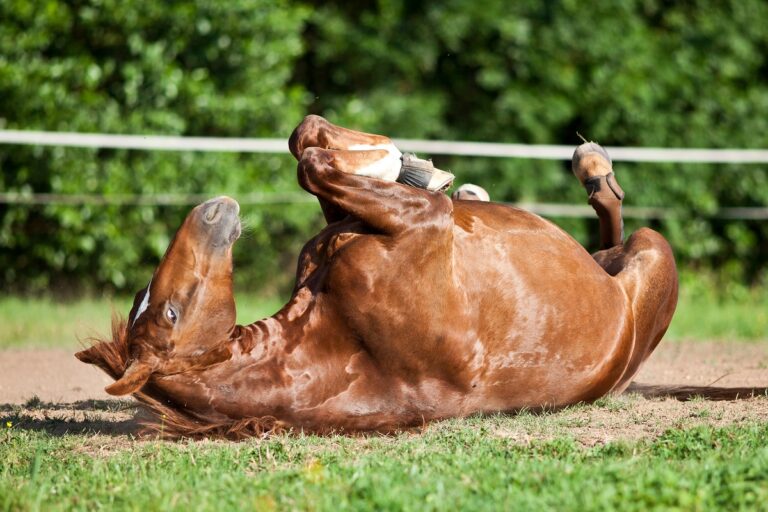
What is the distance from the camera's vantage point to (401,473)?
3229mm

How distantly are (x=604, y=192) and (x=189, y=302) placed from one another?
2.41 m

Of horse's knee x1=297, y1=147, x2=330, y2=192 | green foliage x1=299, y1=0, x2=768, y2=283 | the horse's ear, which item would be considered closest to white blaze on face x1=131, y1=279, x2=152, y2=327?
the horse's ear

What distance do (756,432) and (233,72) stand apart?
7.83 m

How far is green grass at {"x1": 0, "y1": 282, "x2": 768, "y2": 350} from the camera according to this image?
26.4 feet

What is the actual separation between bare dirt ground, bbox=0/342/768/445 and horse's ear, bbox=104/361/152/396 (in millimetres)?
594

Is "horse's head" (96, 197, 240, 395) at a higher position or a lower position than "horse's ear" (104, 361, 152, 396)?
higher

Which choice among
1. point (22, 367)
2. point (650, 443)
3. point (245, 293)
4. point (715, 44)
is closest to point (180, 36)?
point (245, 293)

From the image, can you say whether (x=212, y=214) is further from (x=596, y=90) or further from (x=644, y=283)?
(x=596, y=90)

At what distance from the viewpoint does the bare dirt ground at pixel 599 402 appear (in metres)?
3.99

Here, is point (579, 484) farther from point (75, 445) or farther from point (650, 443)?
point (75, 445)

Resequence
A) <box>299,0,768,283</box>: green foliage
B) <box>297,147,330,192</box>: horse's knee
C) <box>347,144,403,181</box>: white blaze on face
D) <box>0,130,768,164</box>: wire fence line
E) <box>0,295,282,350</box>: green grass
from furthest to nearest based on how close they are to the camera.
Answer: <box>299,0,768,283</box>: green foliage, <box>0,130,768,164</box>: wire fence line, <box>0,295,282,350</box>: green grass, <box>347,144,403,181</box>: white blaze on face, <box>297,147,330,192</box>: horse's knee

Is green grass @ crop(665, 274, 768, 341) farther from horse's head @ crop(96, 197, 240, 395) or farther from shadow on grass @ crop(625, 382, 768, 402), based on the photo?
horse's head @ crop(96, 197, 240, 395)

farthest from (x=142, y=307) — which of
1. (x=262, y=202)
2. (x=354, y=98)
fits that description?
(x=354, y=98)

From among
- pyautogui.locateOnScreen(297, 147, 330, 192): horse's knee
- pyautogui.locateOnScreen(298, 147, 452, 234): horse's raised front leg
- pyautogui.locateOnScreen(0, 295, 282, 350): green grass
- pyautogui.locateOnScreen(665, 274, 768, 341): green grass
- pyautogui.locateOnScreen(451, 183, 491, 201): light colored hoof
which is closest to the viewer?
pyautogui.locateOnScreen(298, 147, 452, 234): horse's raised front leg
